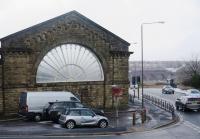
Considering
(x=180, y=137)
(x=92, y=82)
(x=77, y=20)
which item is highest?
(x=77, y=20)

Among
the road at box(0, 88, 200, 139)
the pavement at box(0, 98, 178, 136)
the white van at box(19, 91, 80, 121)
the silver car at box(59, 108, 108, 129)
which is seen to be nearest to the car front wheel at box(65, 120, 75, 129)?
the silver car at box(59, 108, 108, 129)

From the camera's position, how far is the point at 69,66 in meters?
46.9

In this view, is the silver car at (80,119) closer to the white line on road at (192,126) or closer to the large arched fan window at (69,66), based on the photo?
the white line on road at (192,126)

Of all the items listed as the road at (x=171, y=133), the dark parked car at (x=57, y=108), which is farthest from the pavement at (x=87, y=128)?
the road at (x=171, y=133)

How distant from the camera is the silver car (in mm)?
31922

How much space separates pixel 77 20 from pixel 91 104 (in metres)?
8.46

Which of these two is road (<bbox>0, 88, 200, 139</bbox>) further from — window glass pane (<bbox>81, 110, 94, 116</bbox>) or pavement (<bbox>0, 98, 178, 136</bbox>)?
window glass pane (<bbox>81, 110, 94, 116</bbox>)

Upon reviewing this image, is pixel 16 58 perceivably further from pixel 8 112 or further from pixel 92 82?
pixel 92 82

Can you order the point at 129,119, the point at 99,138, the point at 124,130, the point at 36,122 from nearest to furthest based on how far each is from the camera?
the point at 99,138
the point at 124,130
the point at 36,122
the point at 129,119

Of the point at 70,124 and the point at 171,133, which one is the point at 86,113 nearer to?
the point at 70,124

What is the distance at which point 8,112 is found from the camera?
142 ft

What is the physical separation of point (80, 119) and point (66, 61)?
15274 millimetres

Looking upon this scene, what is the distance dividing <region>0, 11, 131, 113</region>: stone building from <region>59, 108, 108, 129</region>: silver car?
12379mm

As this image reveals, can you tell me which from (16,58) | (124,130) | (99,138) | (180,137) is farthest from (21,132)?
(16,58)
